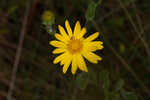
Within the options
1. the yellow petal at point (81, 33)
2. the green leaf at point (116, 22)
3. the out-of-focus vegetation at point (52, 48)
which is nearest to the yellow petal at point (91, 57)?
the yellow petal at point (81, 33)

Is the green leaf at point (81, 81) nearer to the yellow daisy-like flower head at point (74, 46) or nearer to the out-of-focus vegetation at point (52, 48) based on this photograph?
the yellow daisy-like flower head at point (74, 46)

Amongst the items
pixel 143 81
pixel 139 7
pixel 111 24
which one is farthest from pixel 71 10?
pixel 143 81

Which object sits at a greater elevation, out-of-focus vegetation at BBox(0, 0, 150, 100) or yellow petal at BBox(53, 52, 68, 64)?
out-of-focus vegetation at BBox(0, 0, 150, 100)

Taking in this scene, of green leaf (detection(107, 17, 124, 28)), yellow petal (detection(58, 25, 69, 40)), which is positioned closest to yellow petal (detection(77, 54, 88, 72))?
yellow petal (detection(58, 25, 69, 40))

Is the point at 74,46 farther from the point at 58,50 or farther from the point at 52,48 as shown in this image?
the point at 52,48

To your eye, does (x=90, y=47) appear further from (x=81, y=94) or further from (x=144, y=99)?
(x=144, y=99)

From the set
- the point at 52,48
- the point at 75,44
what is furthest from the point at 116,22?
the point at 75,44

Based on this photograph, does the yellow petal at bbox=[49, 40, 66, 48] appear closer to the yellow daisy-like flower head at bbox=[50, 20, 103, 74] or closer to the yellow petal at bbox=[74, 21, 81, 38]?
the yellow daisy-like flower head at bbox=[50, 20, 103, 74]
